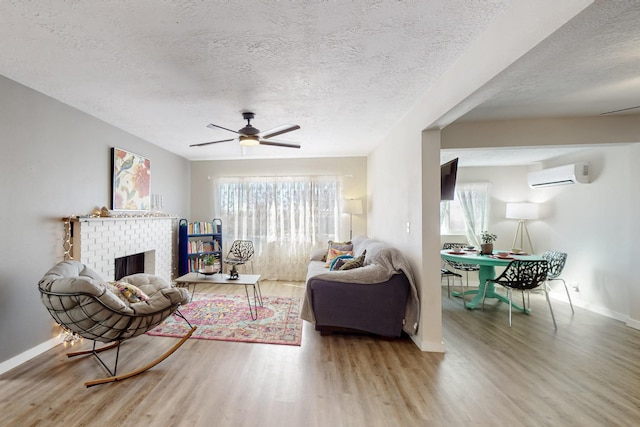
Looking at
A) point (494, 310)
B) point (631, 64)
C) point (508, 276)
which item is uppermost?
point (631, 64)

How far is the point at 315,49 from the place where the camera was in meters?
1.85

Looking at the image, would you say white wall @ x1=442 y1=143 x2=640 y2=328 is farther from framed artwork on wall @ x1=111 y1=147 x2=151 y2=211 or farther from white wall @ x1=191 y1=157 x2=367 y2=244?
framed artwork on wall @ x1=111 y1=147 x2=151 y2=211

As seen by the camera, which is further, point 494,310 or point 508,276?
point 494,310

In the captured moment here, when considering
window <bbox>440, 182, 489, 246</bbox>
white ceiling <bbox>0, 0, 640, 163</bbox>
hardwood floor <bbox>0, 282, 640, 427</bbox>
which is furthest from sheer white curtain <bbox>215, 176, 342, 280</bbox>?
hardwood floor <bbox>0, 282, 640, 427</bbox>

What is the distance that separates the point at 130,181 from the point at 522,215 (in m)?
6.28

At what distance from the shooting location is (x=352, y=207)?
4945 millimetres

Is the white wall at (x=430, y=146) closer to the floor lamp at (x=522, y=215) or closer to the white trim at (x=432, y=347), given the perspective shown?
the white trim at (x=432, y=347)

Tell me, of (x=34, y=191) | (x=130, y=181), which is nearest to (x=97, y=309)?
(x=34, y=191)

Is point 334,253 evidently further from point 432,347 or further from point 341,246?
point 432,347

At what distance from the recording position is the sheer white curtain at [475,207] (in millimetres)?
5148

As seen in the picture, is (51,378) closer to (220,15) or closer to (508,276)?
(220,15)

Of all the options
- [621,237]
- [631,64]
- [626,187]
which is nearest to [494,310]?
[621,237]

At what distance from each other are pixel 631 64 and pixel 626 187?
2.35 meters

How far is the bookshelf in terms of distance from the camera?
4.98 meters
